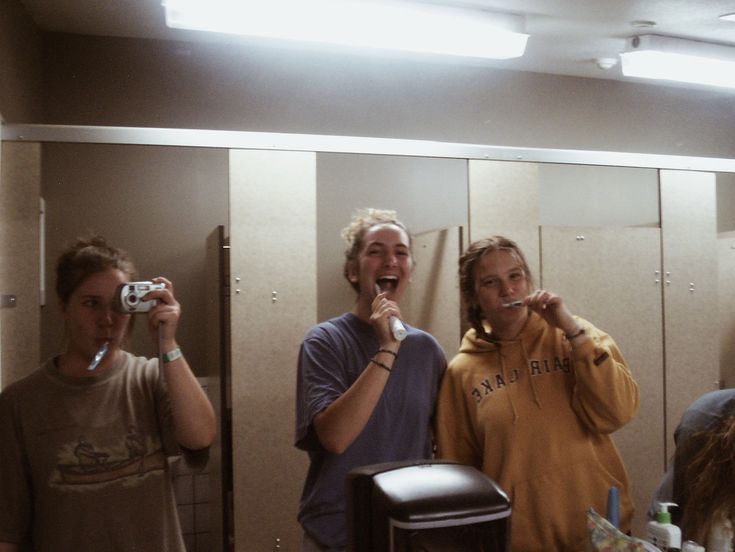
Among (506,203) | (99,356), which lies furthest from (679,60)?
(99,356)

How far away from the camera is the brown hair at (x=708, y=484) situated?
4.17 feet

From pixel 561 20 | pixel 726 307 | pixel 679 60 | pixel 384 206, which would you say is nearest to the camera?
pixel 679 60

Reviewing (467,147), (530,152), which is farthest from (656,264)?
(467,147)

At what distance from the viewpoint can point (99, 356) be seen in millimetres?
1175

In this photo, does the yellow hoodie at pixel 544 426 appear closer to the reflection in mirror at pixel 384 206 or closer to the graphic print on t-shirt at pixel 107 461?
the graphic print on t-shirt at pixel 107 461

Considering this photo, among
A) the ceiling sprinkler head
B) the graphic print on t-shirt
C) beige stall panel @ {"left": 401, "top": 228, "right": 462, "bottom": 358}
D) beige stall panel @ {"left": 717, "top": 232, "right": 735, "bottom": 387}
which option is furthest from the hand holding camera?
the ceiling sprinkler head

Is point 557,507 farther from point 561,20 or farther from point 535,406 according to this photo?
point 561,20

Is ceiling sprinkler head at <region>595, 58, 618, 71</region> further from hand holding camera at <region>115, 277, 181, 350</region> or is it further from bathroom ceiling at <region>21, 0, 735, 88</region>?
hand holding camera at <region>115, 277, 181, 350</region>

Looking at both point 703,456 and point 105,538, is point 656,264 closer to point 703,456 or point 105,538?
point 703,456

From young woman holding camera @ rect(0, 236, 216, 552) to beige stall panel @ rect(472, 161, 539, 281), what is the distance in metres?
1.36

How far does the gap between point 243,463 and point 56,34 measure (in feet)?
5.88

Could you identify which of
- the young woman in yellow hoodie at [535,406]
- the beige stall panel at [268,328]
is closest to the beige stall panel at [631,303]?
the beige stall panel at [268,328]

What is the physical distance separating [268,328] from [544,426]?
1023 mm

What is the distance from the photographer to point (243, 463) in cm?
204
